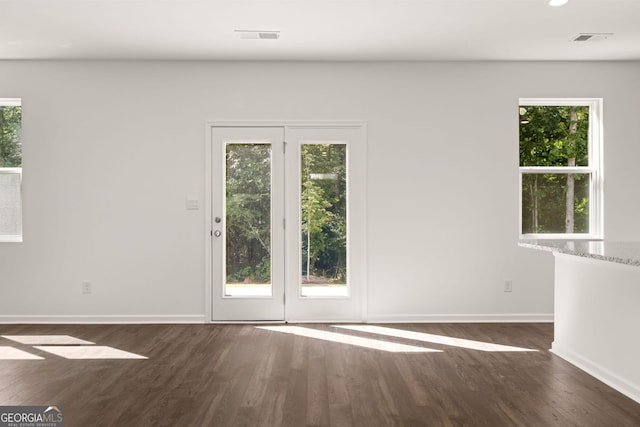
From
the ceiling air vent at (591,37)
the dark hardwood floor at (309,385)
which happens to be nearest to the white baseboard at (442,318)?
the dark hardwood floor at (309,385)

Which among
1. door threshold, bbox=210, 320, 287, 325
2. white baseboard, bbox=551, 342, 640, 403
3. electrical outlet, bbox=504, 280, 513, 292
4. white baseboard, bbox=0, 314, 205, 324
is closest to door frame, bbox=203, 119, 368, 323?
door threshold, bbox=210, 320, 287, 325

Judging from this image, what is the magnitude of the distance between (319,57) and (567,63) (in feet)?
8.69

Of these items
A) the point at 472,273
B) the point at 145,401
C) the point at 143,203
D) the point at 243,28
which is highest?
the point at 243,28

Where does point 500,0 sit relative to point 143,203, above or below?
above

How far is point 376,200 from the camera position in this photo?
557cm

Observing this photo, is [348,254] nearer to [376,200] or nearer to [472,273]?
[376,200]

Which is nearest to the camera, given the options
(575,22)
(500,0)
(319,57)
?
(500,0)

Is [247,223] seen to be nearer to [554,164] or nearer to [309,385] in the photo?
[309,385]

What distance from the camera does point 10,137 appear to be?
5.62 meters

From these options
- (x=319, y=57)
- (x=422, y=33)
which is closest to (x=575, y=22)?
(x=422, y=33)

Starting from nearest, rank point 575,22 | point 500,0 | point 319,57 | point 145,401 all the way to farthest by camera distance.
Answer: point 145,401 → point 500,0 → point 575,22 → point 319,57

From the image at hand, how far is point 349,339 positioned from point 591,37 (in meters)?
3.52

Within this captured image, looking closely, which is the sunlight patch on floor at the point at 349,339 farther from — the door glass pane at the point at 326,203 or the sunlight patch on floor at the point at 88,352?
the sunlight patch on floor at the point at 88,352

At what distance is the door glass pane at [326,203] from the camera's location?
559cm
